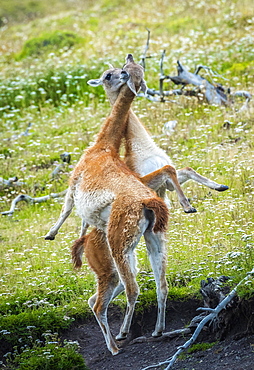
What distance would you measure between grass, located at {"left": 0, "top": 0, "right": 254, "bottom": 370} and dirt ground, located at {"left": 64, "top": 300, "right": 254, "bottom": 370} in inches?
6.9

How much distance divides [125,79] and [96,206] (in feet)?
5.21

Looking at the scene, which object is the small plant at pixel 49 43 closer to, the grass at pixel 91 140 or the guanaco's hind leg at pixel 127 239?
the grass at pixel 91 140

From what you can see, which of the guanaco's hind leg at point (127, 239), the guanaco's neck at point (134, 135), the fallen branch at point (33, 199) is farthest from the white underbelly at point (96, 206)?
the fallen branch at point (33, 199)

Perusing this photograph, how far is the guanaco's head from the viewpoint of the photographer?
7059mm

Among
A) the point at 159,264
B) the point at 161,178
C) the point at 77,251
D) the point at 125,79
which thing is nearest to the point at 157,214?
the point at 159,264

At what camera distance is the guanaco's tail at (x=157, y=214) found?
232 inches

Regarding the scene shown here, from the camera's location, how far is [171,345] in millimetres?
6117

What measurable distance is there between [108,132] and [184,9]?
17.5 meters

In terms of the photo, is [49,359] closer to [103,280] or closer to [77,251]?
[103,280]

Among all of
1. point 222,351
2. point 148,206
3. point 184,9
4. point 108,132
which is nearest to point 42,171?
point 108,132

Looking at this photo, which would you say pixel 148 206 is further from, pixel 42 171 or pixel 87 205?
pixel 42 171

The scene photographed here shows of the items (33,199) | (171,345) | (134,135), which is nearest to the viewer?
(171,345)

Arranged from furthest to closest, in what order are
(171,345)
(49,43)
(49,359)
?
(49,43) → (171,345) → (49,359)

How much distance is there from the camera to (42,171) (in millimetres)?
12859
